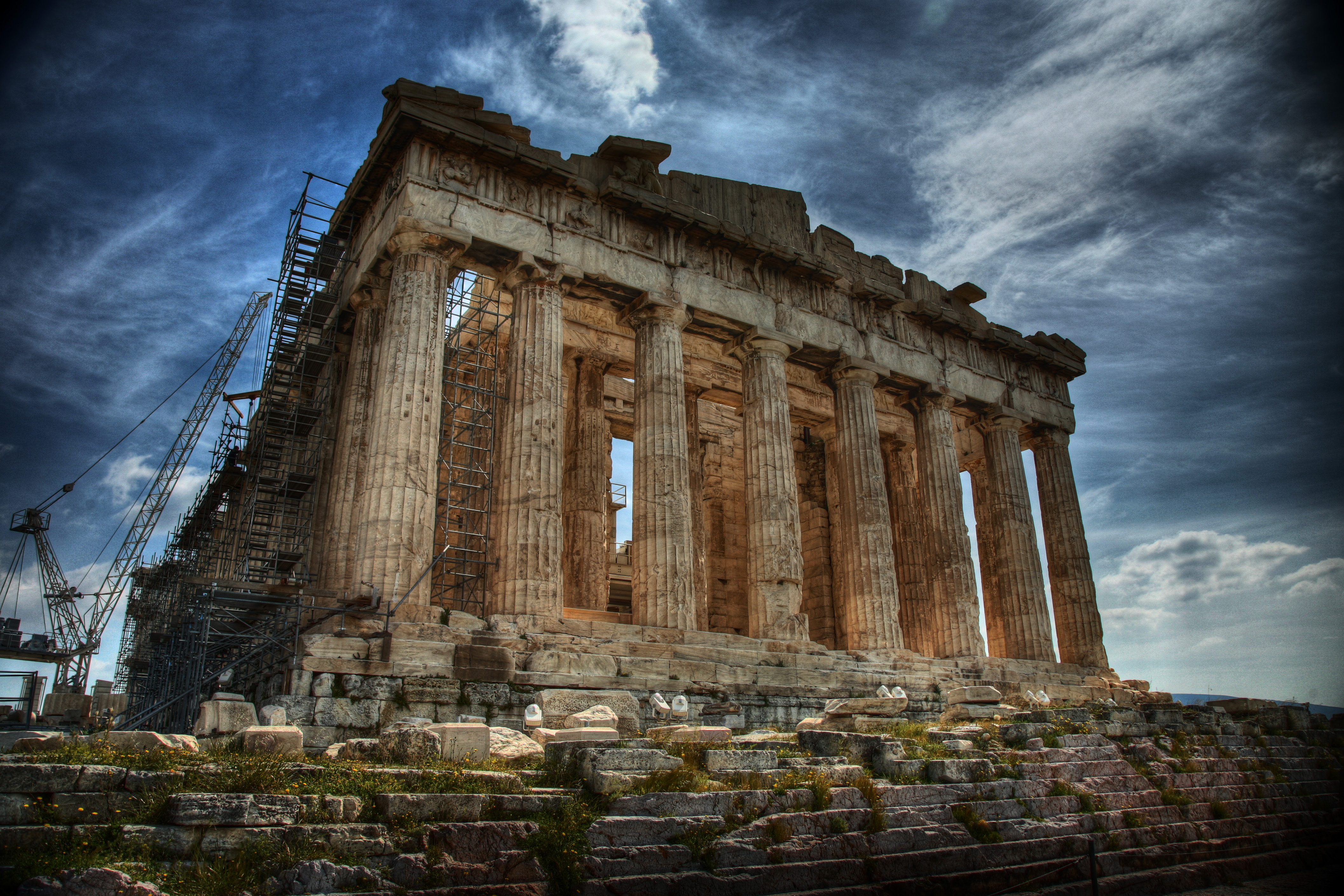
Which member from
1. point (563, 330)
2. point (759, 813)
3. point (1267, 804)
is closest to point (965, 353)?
point (563, 330)

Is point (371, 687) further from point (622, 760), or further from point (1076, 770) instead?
point (1076, 770)

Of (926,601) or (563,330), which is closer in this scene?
(563,330)

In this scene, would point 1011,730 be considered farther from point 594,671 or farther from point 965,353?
point 965,353

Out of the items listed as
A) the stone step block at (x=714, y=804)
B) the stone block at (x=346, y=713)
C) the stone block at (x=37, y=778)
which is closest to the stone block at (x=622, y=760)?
the stone step block at (x=714, y=804)

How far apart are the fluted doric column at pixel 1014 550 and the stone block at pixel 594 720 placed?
16874 mm

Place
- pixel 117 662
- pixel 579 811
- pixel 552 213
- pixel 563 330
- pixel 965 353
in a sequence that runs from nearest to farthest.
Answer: pixel 579 811 < pixel 552 213 < pixel 563 330 < pixel 965 353 < pixel 117 662

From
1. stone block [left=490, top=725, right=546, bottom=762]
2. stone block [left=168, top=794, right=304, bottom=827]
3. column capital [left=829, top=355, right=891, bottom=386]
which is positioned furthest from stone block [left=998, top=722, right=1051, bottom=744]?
column capital [left=829, top=355, right=891, bottom=386]

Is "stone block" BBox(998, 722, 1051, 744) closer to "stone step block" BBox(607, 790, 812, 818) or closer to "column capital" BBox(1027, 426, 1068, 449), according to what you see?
"stone step block" BBox(607, 790, 812, 818)

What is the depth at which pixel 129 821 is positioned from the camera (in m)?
6.17

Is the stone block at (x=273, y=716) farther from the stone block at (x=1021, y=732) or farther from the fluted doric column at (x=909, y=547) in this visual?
the fluted doric column at (x=909, y=547)

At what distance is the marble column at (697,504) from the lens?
71.4ft

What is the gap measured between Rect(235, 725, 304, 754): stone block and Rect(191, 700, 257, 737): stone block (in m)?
2.54

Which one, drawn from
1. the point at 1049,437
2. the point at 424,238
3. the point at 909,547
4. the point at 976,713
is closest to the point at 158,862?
the point at 976,713

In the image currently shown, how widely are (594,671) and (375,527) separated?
178 inches
